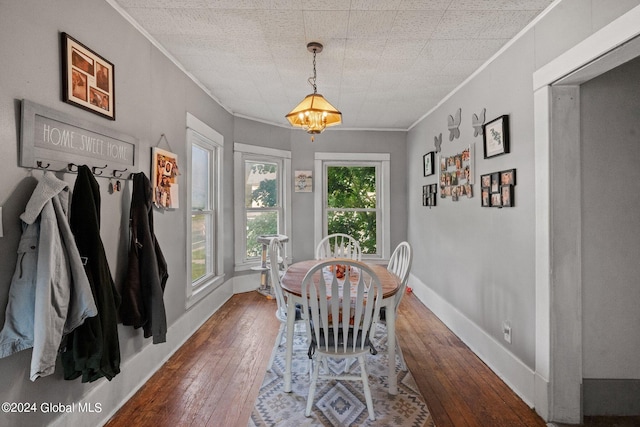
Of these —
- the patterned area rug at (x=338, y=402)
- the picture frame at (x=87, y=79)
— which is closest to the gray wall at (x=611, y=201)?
the patterned area rug at (x=338, y=402)

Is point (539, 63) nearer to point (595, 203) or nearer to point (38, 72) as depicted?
point (595, 203)

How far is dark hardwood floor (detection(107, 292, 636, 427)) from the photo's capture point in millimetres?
2029

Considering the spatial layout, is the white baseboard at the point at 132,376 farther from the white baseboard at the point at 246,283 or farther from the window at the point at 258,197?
the window at the point at 258,197

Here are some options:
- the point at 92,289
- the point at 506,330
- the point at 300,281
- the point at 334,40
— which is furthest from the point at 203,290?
the point at 506,330

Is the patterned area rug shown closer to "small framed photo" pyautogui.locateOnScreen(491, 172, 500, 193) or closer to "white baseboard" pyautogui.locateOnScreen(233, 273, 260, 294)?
"small framed photo" pyautogui.locateOnScreen(491, 172, 500, 193)

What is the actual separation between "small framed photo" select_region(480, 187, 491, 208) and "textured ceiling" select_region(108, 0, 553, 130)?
1049mm

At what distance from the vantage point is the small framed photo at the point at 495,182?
2.57 meters

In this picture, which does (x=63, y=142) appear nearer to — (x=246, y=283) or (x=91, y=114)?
(x=91, y=114)

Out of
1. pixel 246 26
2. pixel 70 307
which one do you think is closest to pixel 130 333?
pixel 70 307

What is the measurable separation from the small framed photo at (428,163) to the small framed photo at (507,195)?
1625 mm

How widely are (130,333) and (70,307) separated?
0.81 m

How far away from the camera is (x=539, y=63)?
2111mm

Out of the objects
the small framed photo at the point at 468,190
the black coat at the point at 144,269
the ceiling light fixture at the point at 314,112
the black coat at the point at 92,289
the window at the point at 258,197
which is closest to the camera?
the black coat at the point at 92,289

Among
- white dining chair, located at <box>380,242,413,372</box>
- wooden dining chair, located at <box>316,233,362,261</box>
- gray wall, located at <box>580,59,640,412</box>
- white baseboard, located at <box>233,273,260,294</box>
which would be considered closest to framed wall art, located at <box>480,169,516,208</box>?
gray wall, located at <box>580,59,640,412</box>
